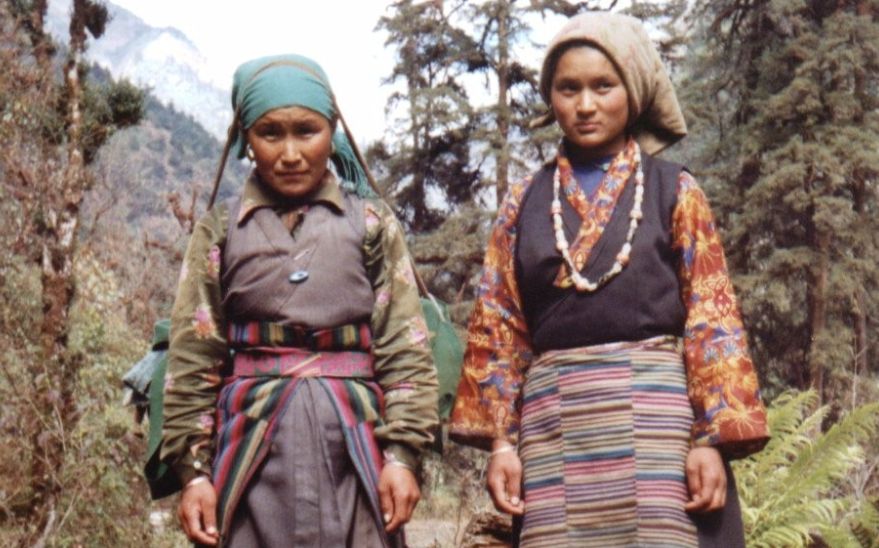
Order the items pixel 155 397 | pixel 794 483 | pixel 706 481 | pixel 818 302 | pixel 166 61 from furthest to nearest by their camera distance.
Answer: pixel 166 61 < pixel 818 302 < pixel 794 483 < pixel 155 397 < pixel 706 481

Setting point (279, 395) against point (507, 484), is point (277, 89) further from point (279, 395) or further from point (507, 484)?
point (507, 484)

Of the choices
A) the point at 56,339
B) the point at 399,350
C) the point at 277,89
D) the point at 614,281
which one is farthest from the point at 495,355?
the point at 56,339

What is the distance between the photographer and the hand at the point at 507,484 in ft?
8.04

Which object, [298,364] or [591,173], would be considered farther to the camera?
[591,173]

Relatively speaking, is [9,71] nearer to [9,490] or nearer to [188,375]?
[9,490]

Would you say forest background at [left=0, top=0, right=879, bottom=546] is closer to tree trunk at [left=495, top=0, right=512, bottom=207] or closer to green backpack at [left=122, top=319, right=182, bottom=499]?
tree trunk at [left=495, top=0, right=512, bottom=207]

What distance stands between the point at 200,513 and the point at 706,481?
115cm

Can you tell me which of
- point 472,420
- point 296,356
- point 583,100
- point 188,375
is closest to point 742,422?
point 472,420

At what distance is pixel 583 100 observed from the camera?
8.30ft

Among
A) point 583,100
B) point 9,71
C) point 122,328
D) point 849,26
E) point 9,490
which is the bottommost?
point 9,490

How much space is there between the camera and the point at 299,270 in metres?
2.48

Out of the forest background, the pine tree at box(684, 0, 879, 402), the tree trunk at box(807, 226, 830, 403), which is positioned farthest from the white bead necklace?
the tree trunk at box(807, 226, 830, 403)

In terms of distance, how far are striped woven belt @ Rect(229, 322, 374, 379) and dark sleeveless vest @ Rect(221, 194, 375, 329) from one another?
2 centimetres

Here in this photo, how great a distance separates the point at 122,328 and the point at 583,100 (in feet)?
35.2
